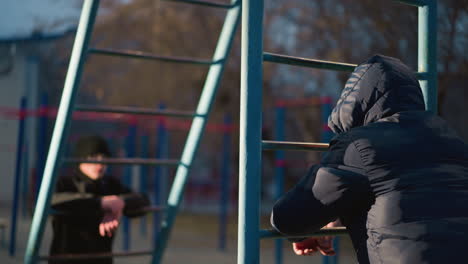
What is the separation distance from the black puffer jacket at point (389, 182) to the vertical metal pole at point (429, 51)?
50 cm

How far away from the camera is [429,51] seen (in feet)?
6.64

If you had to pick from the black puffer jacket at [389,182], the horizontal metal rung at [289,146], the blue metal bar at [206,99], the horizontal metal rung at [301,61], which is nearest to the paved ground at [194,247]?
the blue metal bar at [206,99]

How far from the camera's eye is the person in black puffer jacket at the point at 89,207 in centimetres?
263

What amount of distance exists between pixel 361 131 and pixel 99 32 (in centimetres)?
954

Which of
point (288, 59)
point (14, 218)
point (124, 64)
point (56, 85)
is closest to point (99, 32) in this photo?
point (124, 64)

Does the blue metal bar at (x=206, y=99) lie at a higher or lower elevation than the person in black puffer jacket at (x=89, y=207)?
higher

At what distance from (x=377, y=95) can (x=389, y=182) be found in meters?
0.23

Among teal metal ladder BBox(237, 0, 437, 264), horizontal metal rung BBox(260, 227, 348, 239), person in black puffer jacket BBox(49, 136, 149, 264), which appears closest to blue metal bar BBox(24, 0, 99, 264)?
person in black puffer jacket BBox(49, 136, 149, 264)

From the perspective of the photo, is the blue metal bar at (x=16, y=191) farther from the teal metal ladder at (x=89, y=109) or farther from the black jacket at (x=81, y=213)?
the teal metal ladder at (x=89, y=109)

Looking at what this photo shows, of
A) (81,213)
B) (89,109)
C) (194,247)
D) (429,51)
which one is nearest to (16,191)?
(194,247)

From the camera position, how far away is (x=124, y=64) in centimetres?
1180

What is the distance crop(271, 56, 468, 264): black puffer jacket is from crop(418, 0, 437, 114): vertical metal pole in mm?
504

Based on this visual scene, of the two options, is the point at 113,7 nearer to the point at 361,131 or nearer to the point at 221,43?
the point at 221,43

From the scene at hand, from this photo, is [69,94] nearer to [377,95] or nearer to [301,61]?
[301,61]
